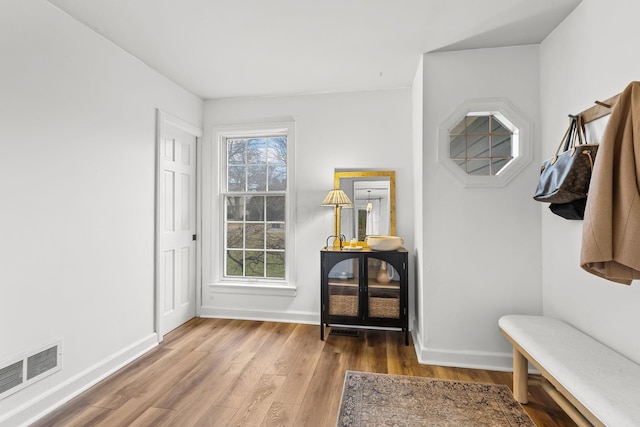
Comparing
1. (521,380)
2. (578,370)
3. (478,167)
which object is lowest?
(521,380)

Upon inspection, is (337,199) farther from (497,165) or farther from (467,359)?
(467,359)

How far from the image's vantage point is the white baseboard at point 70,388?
1790 mm

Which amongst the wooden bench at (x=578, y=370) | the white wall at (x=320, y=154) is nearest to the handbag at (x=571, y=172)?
the wooden bench at (x=578, y=370)

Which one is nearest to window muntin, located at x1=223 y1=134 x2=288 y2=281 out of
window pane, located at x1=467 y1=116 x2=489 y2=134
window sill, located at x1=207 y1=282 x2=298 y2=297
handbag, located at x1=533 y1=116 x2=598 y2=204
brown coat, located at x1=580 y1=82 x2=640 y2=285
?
window sill, located at x1=207 y1=282 x2=298 y2=297

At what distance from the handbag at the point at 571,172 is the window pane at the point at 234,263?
3.06 m

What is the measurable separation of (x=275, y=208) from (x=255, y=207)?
0.25m

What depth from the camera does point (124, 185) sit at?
8.55ft

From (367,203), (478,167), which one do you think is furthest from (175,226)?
(478,167)

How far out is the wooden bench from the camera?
1.25m

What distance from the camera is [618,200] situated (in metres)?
1.44

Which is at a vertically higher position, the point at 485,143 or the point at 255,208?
the point at 485,143

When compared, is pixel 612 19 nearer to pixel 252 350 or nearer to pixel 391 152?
pixel 391 152

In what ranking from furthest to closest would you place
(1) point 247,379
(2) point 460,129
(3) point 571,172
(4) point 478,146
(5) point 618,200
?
1. (2) point 460,129
2. (4) point 478,146
3. (1) point 247,379
4. (3) point 571,172
5. (5) point 618,200

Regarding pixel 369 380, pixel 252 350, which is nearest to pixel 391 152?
pixel 369 380
